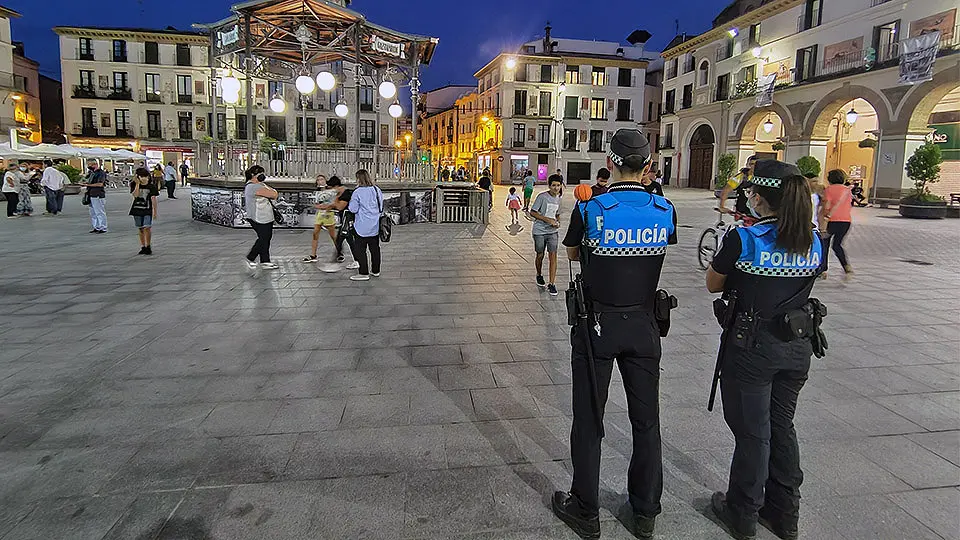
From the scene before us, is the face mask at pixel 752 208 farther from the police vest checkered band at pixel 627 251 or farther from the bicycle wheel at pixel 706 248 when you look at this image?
the bicycle wheel at pixel 706 248

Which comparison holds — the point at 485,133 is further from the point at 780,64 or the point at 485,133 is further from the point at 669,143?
the point at 780,64

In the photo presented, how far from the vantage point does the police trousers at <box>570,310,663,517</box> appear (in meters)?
2.68

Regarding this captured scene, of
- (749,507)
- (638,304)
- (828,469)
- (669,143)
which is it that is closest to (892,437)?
(828,469)

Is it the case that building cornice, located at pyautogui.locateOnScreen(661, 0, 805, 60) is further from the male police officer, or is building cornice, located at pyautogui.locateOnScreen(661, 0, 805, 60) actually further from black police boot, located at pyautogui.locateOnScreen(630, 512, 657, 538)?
black police boot, located at pyautogui.locateOnScreen(630, 512, 657, 538)

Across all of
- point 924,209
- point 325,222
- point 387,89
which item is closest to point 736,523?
point 325,222

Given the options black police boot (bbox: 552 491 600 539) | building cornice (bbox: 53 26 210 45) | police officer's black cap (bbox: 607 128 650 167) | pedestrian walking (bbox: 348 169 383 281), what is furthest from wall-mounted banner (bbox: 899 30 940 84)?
building cornice (bbox: 53 26 210 45)

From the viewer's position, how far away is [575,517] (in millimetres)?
2773

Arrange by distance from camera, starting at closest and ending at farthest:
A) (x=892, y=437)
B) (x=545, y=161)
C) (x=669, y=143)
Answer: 1. (x=892, y=437)
2. (x=669, y=143)
3. (x=545, y=161)

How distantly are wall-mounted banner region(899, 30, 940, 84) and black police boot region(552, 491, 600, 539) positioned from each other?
26126 mm

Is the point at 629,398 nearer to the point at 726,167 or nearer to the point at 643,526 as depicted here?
the point at 643,526

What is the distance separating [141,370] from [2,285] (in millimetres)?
4957

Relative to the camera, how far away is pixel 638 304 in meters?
2.70

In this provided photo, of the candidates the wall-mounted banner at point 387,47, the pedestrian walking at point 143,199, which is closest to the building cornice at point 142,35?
the wall-mounted banner at point 387,47

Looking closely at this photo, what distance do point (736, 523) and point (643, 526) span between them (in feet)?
1.44
